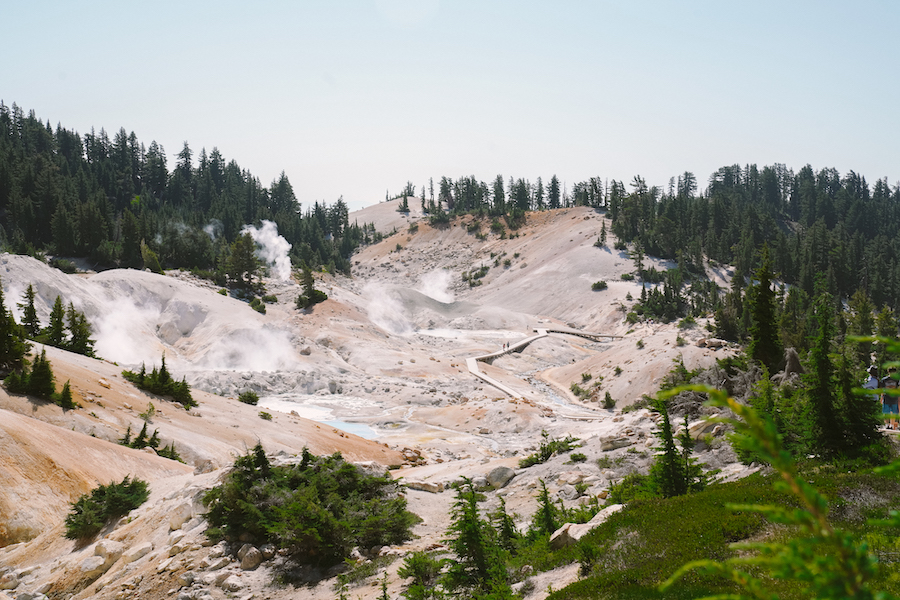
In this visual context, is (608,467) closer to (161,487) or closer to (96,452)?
(161,487)

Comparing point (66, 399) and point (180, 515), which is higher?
point (66, 399)

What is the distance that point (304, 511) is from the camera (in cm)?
1307

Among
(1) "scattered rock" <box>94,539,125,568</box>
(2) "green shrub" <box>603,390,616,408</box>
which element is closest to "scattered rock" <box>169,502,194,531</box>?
(1) "scattered rock" <box>94,539,125,568</box>

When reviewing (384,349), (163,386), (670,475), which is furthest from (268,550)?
(384,349)

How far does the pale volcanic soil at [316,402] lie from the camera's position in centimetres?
1442

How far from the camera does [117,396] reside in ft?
81.0

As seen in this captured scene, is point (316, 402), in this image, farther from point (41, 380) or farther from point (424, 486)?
point (424, 486)

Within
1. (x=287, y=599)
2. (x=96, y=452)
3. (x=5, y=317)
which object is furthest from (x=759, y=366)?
(x=5, y=317)

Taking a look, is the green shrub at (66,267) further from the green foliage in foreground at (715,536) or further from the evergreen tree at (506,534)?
the green foliage in foreground at (715,536)

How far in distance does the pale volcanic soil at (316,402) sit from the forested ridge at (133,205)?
1315 centimetres

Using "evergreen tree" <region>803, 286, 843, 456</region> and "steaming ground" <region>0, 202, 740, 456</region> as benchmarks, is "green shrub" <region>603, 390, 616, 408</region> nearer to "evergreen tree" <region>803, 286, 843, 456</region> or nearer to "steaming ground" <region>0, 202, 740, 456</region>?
"steaming ground" <region>0, 202, 740, 456</region>

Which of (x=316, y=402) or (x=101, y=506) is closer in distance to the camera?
(x=101, y=506)

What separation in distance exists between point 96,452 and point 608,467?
53.1 ft

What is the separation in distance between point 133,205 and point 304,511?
4778 inches
